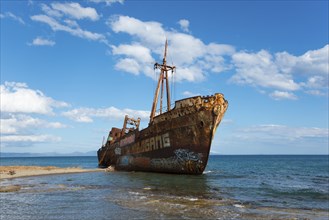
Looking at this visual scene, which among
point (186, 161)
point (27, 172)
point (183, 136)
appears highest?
point (183, 136)

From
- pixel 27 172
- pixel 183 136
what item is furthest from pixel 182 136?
pixel 27 172

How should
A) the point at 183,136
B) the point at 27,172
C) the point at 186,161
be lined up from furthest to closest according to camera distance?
the point at 27,172
the point at 186,161
the point at 183,136

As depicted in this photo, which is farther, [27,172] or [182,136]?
[27,172]

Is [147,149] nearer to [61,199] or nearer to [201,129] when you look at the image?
[201,129]

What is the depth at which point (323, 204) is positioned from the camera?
590 inches

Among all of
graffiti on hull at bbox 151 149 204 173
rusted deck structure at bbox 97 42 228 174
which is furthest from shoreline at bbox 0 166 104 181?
graffiti on hull at bbox 151 149 204 173

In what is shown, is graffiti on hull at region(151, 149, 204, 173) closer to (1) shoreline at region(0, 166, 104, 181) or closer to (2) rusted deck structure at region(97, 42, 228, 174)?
(2) rusted deck structure at region(97, 42, 228, 174)

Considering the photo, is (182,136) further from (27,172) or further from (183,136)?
(27,172)

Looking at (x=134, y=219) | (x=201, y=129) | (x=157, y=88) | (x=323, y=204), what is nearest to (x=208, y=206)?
(x=134, y=219)

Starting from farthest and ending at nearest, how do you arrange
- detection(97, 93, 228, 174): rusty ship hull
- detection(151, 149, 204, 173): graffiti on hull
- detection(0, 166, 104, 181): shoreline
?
detection(0, 166, 104, 181): shoreline < detection(151, 149, 204, 173): graffiti on hull < detection(97, 93, 228, 174): rusty ship hull

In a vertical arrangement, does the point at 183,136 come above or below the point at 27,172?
above

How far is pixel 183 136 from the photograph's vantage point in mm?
25734

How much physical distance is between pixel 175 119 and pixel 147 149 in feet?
15.7

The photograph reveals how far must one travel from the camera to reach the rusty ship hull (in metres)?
25.0
